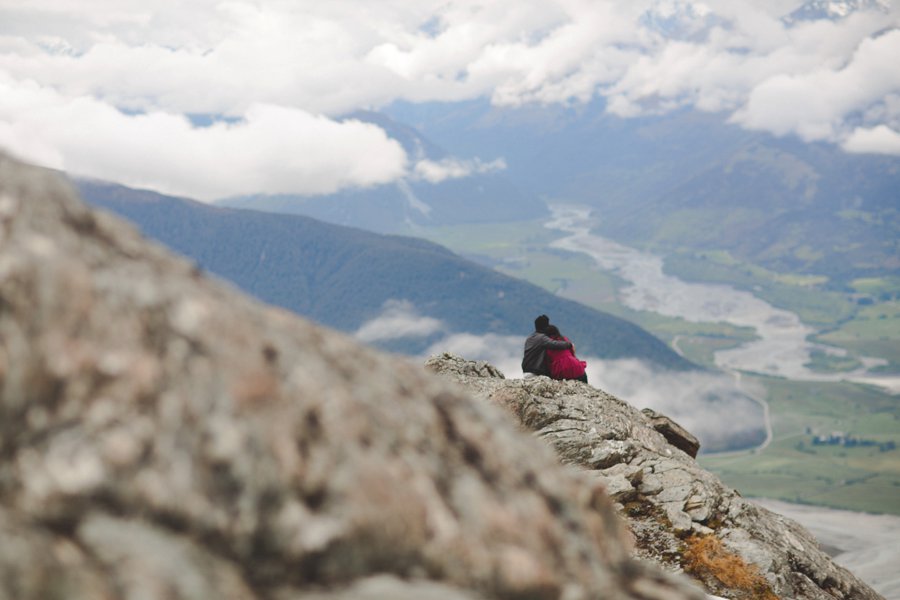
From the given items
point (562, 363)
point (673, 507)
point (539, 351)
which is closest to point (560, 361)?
point (562, 363)

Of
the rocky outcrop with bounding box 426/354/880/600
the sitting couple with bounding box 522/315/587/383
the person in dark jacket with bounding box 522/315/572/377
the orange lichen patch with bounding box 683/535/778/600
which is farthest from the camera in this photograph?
the sitting couple with bounding box 522/315/587/383

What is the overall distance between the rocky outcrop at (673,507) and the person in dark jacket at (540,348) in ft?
4.17

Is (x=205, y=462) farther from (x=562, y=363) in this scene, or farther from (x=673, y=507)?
(x=562, y=363)

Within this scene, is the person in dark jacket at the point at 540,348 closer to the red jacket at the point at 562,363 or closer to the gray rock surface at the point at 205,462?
the red jacket at the point at 562,363

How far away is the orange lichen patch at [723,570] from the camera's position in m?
16.6

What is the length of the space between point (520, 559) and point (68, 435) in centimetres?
393

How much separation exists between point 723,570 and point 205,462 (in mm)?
14737

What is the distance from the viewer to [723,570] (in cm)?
1691

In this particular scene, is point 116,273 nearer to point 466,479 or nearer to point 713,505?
point 466,479

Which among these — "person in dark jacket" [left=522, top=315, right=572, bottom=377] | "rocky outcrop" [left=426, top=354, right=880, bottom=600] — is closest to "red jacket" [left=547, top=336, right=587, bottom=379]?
"person in dark jacket" [left=522, top=315, right=572, bottom=377]

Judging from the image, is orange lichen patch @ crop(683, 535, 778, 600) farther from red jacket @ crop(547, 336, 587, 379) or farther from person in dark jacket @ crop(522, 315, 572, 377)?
red jacket @ crop(547, 336, 587, 379)

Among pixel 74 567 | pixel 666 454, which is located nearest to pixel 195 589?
pixel 74 567

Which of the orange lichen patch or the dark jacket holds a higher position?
the dark jacket

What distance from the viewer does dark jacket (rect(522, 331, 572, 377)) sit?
25.4m
